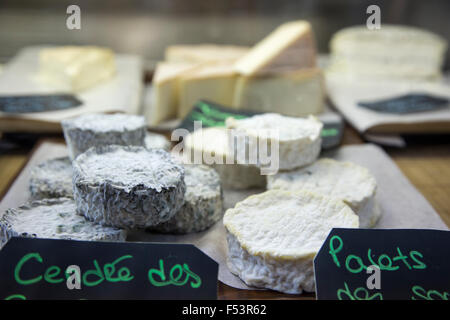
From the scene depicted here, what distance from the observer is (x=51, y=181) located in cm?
122

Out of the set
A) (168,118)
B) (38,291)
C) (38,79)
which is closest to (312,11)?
(168,118)

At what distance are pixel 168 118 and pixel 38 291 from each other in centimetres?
121

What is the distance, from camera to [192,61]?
2172 millimetres

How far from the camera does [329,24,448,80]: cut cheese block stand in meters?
2.17

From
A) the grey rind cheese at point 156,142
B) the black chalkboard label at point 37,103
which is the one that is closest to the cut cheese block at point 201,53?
the black chalkboard label at point 37,103

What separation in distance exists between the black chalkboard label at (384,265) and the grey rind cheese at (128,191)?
319 millimetres

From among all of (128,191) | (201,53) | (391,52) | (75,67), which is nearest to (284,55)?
(201,53)

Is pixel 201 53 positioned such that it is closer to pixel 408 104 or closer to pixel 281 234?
pixel 408 104

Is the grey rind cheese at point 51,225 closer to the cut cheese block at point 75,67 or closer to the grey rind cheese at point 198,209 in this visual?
the grey rind cheese at point 198,209

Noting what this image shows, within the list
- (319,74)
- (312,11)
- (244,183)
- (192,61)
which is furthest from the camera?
(312,11)

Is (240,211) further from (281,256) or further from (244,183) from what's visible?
(244,183)

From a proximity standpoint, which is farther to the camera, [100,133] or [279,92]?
[279,92]

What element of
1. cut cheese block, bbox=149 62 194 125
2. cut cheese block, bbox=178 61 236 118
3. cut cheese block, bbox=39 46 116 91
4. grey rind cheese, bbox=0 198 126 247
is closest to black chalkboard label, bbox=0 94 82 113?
cut cheese block, bbox=39 46 116 91

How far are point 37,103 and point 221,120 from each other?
64 cm
